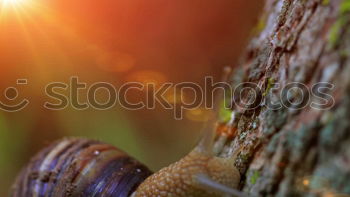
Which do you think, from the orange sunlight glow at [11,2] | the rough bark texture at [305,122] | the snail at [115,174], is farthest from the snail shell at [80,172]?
the orange sunlight glow at [11,2]

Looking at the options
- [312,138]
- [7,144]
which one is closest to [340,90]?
[312,138]

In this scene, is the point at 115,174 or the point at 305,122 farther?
the point at 115,174

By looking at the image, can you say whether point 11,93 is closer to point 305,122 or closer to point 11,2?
point 11,2

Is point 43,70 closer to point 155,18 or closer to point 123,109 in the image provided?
point 123,109

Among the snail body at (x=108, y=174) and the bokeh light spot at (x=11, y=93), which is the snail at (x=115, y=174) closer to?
the snail body at (x=108, y=174)

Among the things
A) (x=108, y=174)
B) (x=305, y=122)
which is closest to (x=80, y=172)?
(x=108, y=174)

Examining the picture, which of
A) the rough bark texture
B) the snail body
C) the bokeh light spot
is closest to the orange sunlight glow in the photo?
the bokeh light spot

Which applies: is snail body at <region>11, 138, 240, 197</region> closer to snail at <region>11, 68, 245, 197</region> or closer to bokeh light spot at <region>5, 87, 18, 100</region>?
snail at <region>11, 68, 245, 197</region>
